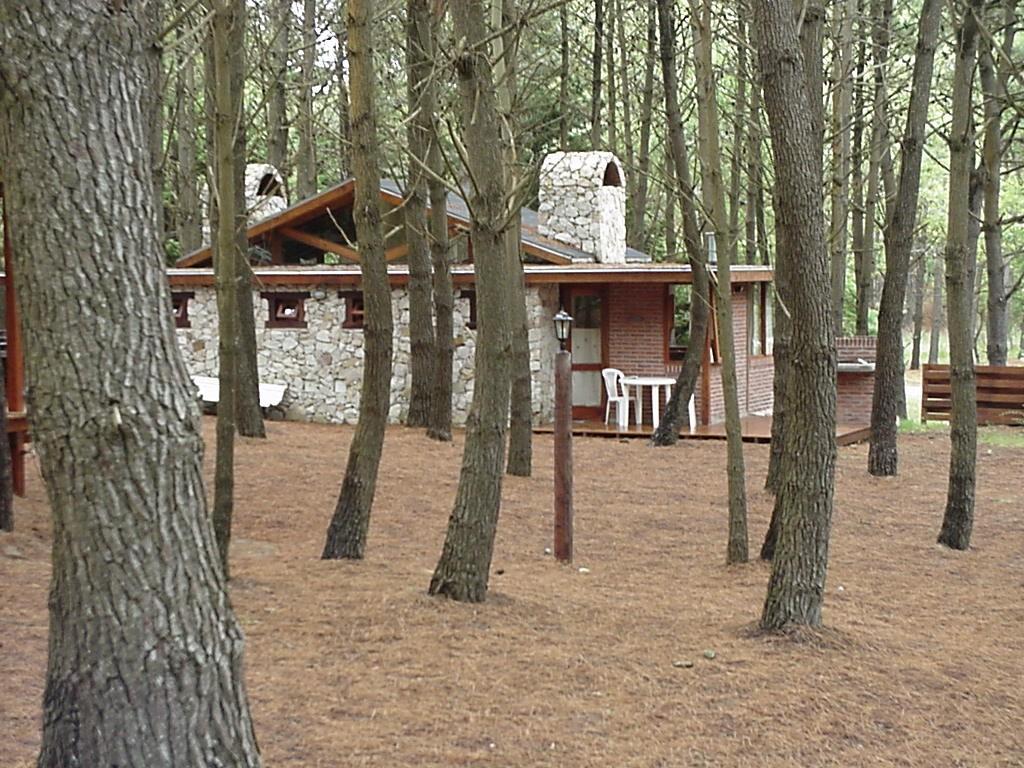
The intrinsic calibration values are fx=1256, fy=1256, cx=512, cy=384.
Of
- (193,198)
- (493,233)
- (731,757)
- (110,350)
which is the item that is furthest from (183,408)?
(193,198)

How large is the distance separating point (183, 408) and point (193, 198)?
72.0 feet

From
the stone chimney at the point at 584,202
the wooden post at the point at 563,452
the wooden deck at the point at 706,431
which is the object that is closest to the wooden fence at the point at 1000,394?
the wooden deck at the point at 706,431

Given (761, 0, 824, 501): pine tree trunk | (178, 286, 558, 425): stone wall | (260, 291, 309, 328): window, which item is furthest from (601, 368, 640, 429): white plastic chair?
(761, 0, 824, 501): pine tree trunk

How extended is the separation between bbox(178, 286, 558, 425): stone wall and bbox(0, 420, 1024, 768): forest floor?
7992mm

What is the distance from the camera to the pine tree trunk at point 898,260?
11.9m

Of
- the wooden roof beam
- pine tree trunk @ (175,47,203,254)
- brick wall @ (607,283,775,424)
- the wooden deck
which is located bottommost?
the wooden deck

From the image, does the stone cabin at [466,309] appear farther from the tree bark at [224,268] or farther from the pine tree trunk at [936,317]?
the pine tree trunk at [936,317]

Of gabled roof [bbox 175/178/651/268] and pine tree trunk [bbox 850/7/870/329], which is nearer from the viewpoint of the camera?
gabled roof [bbox 175/178/651/268]

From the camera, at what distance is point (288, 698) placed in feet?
16.3

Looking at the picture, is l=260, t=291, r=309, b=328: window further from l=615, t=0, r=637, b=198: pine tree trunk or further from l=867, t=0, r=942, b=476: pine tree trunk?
l=867, t=0, r=942, b=476: pine tree trunk

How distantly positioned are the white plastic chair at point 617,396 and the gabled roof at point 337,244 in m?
1.78

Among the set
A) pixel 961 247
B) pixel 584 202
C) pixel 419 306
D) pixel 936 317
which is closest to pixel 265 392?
pixel 419 306

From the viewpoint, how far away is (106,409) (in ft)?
9.99

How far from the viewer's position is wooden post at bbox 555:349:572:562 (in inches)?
360
